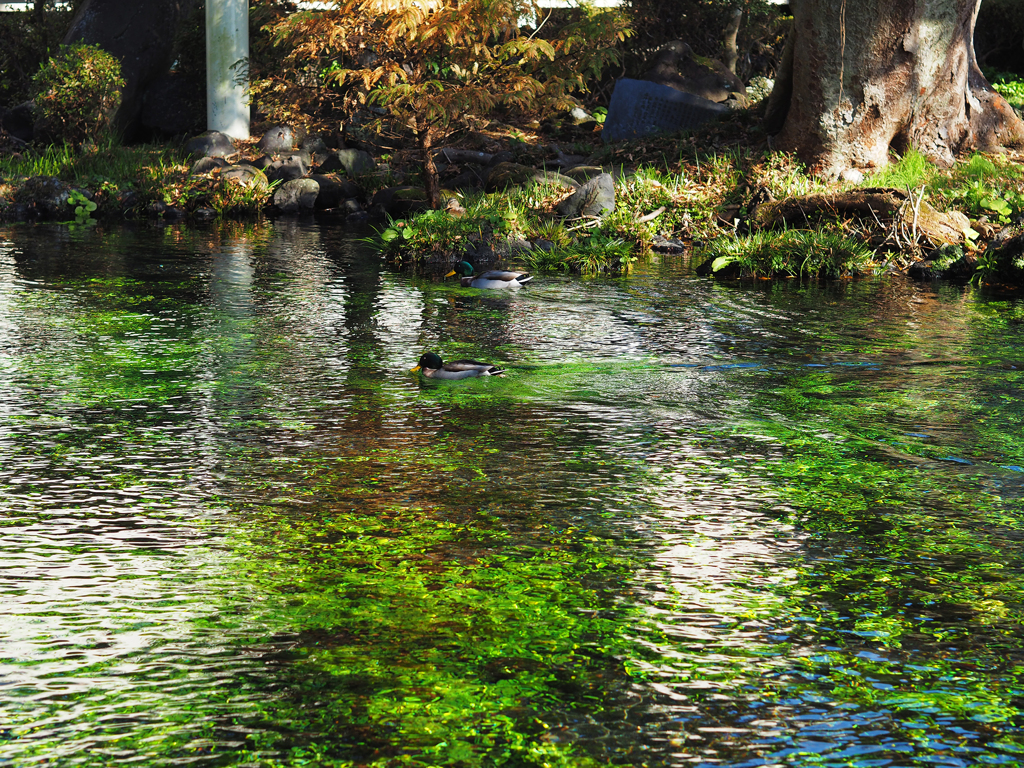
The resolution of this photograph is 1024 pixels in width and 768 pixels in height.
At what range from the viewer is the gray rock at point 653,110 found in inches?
725

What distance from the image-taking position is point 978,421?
602 cm

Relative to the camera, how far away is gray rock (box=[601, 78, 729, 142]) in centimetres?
1842

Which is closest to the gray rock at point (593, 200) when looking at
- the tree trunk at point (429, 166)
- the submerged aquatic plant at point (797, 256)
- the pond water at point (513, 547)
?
the tree trunk at point (429, 166)

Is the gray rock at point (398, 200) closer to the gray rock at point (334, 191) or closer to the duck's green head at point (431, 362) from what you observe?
the gray rock at point (334, 191)

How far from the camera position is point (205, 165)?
18.2m

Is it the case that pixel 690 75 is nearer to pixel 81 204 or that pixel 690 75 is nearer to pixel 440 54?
pixel 440 54

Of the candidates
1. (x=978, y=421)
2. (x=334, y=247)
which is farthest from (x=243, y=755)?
(x=334, y=247)

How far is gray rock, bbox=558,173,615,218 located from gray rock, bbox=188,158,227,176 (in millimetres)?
6965

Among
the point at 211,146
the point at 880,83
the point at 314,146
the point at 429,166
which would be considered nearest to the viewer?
the point at 429,166

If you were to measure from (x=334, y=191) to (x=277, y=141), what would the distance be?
182 centimetres

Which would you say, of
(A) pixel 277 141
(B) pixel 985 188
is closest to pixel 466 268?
(B) pixel 985 188

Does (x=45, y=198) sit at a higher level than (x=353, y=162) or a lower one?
lower

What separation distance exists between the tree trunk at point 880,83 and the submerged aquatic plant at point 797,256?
3.15 metres

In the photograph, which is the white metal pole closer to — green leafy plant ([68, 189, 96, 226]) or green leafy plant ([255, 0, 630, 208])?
green leafy plant ([68, 189, 96, 226])
